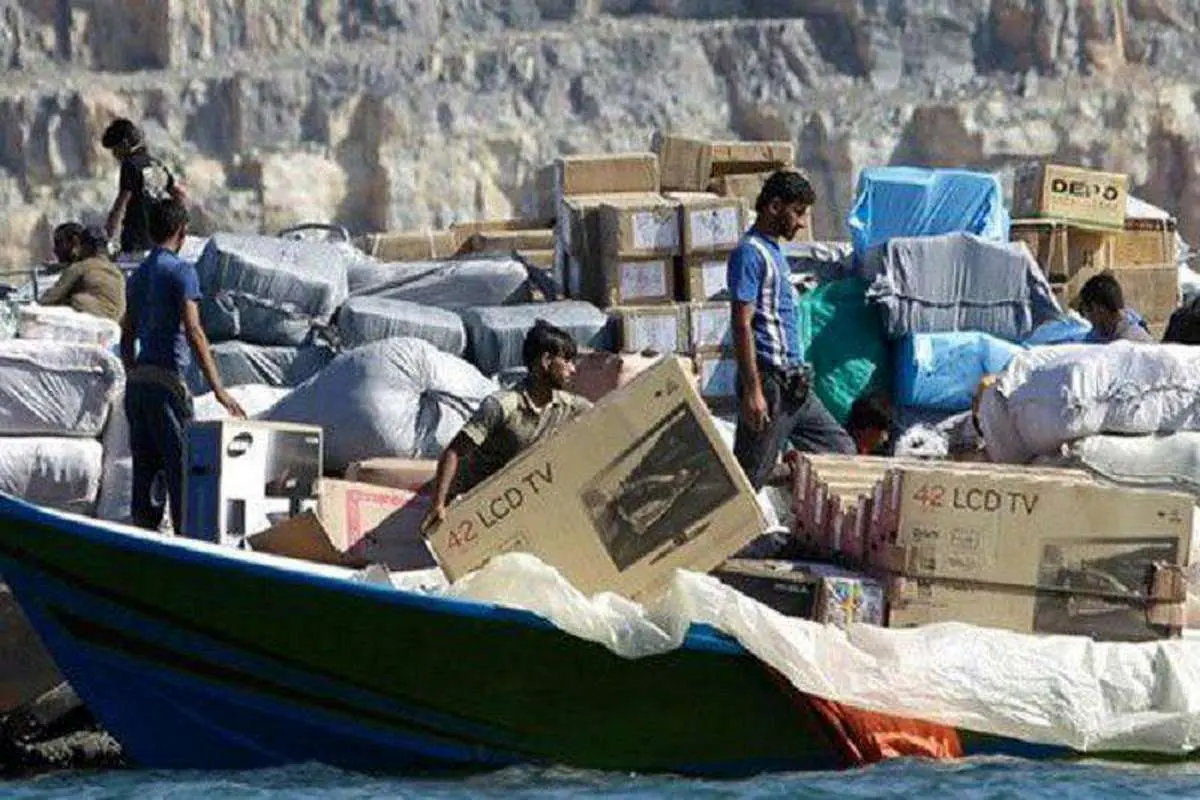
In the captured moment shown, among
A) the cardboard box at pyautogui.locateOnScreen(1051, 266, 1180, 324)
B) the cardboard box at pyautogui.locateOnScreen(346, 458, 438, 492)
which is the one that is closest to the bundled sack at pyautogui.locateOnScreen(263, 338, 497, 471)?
the cardboard box at pyautogui.locateOnScreen(346, 458, 438, 492)

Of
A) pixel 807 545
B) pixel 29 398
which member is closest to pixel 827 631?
pixel 807 545

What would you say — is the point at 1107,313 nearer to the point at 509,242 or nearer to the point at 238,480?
the point at 238,480

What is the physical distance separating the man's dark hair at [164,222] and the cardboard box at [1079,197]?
16.0ft

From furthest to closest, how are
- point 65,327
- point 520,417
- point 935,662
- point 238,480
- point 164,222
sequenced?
point 65,327
point 164,222
point 238,480
point 520,417
point 935,662

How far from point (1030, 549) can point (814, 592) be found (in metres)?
0.69

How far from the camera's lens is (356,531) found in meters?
13.0

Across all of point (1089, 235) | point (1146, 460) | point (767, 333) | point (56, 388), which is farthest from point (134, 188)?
point (1146, 460)

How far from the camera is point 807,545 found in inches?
509

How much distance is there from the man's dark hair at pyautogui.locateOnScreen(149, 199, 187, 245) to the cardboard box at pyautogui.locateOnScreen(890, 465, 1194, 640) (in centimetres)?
277

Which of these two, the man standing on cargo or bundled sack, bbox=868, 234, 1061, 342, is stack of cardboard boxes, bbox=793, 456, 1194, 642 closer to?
the man standing on cargo

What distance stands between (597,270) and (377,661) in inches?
162

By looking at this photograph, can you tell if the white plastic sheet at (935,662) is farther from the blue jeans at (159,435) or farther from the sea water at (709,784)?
the blue jeans at (159,435)

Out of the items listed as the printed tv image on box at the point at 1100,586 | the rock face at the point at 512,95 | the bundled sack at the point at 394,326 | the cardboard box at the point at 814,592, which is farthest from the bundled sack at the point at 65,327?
the rock face at the point at 512,95

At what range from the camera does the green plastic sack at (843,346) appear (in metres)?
15.4
